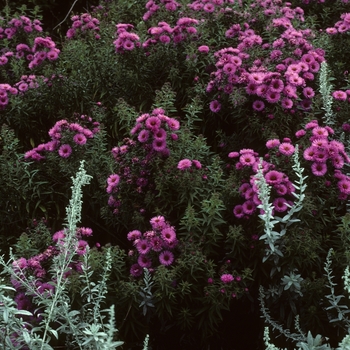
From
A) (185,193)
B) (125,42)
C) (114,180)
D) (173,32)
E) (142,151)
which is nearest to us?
(185,193)

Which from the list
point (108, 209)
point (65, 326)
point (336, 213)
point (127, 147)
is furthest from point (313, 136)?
point (65, 326)

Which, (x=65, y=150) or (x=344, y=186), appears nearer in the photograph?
(x=344, y=186)

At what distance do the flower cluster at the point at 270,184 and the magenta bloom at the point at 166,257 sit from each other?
462 millimetres

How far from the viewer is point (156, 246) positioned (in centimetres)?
295

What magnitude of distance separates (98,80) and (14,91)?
29.9 inches

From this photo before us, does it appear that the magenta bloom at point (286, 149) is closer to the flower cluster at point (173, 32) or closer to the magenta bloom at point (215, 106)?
the magenta bloom at point (215, 106)

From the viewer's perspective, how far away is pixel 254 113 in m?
3.65

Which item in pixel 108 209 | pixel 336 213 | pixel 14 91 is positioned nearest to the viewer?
pixel 336 213

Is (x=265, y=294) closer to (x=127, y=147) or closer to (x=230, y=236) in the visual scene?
(x=230, y=236)

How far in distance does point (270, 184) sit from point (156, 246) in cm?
75

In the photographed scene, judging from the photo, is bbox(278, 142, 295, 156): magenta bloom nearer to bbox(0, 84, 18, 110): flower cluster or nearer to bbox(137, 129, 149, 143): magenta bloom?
bbox(137, 129, 149, 143): magenta bloom

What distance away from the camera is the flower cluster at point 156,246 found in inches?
116

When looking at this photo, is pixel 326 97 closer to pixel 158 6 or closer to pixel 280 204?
pixel 280 204

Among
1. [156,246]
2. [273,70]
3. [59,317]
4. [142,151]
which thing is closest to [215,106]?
[273,70]
